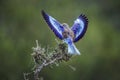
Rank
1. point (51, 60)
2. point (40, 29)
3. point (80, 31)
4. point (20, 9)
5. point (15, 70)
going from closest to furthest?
point (51, 60)
point (80, 31)
point (15, 70)
point (40, 29)
point (20, 9)

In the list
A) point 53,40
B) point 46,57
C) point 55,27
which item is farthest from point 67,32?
point 53,40

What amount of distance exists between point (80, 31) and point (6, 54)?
425 centimetres

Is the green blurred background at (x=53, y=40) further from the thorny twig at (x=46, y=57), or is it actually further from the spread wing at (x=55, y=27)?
the thorny twig at (x=46, y=57)

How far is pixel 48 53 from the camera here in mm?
2715

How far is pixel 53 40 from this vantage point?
698 cm

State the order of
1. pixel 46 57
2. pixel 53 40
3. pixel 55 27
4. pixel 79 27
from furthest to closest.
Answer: pixel 53 40
pixel 79 27
pixel 55 27
pixel 46 57

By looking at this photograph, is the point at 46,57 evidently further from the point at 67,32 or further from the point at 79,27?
the point at 79,27

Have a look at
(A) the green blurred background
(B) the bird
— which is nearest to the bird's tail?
(B) the bird

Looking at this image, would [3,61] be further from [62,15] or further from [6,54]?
[62,15]

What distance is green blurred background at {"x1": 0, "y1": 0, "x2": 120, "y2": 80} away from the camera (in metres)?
6.95

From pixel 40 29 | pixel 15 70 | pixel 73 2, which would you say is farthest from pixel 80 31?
pixel 73 2

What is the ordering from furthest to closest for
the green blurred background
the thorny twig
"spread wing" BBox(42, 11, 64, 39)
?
the green blurred background, "spread wing" BBox(42, 11, 64, 39), the thorny twig

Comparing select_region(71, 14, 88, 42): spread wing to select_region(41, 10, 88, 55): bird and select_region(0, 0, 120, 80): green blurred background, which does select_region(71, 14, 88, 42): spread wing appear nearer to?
select_region(41, 10, 88, 55): bird

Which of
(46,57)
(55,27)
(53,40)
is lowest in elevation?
(46,57)
